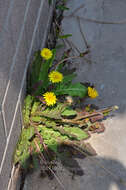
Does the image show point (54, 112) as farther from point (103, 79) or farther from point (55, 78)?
point (103, 79)

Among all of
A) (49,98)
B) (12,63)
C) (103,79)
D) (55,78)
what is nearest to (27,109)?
(49,98)

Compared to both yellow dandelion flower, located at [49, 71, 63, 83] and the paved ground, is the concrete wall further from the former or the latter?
the paved ground

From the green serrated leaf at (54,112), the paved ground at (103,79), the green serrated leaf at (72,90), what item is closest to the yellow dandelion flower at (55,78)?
the green serrated leaf at (72,90)

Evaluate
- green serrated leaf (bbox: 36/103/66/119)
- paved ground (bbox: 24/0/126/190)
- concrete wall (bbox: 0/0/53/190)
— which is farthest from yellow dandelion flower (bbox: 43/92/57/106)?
paved ground (bbox: 24/0/126/190)

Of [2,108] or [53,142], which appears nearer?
[2,108]

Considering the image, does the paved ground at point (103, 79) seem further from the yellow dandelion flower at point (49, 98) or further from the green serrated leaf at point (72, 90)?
the yellow dandelion flower at point (49, 98)

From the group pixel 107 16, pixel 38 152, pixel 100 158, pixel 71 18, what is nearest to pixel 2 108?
pixel 38 152

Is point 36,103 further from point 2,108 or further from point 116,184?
point 116,184
